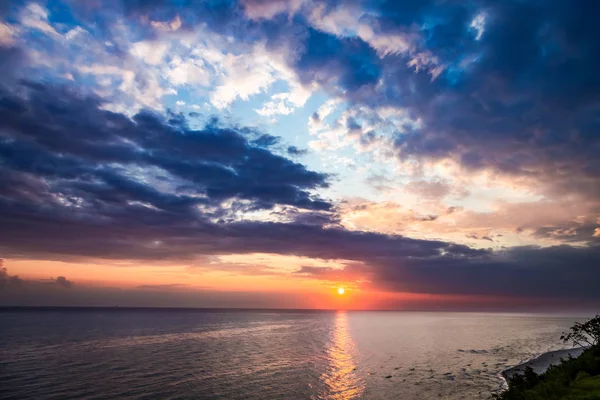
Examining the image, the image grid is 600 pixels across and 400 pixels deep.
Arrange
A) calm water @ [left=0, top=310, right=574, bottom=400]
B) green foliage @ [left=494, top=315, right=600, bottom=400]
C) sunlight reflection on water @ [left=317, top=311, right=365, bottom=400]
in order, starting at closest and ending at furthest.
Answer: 1. green foliage @ [left=494, top=315, right=600, bottom=400]
2. calm water @ [left=0, top=310, right=574, bottom=400]
3. sunlight reflection on water @ [left=317, top=311, right=365, bottom=400]

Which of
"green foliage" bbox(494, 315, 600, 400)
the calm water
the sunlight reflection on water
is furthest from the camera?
the sunlight reflection on water

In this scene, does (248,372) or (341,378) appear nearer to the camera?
(341,378)

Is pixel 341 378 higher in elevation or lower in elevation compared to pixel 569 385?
lower

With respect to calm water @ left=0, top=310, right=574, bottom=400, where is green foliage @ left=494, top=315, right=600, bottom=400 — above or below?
above

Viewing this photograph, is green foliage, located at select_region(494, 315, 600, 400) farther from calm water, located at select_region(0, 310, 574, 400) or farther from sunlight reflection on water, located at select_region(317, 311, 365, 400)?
sunlight reflection on water, located at select_region(317, 311, 365, 400)

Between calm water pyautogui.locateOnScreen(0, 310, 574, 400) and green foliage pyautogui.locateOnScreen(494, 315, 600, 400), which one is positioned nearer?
green foliage pyautogui.locateOnScreen(494, 315, 600, 400)

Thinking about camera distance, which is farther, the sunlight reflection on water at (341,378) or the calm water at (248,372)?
the sunlight reflection on water at (341,378)

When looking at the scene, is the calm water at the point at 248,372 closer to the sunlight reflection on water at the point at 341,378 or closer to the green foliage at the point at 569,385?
the sunlight reflection on water at the point at 341,378

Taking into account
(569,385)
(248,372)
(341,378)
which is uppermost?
(569,385)

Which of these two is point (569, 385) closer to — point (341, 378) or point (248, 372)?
point (341, 378)

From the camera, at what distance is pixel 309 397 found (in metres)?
50.6

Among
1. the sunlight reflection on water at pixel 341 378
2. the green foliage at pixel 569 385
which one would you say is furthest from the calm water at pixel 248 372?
the green foliage at pixel 569 385

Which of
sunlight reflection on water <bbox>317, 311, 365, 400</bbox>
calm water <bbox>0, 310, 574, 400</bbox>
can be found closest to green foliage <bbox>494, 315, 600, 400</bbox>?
calm water <bbox>0, 310, 574, 400</bbox>

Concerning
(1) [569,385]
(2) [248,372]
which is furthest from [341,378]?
(1) [569,385]
